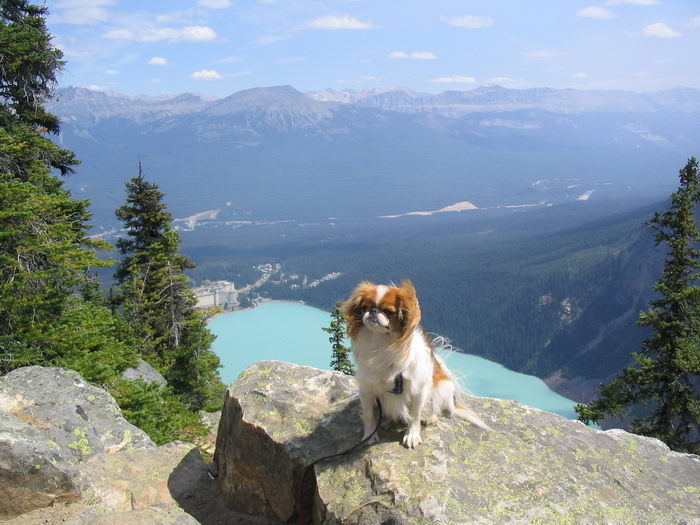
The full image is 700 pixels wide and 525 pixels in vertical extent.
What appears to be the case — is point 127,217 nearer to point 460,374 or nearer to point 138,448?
point 138,448

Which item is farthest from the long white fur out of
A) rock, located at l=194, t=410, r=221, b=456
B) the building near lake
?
the building near lake

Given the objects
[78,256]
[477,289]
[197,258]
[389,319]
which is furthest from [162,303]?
[197,258]

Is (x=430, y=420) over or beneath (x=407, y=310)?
beneath

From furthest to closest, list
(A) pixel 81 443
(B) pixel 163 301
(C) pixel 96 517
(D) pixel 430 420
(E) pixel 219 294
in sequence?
(E) pixel 219 294 → (B) pixel 163 301 → (A) pixel 81 443 → (D) pixel 430 420 → (C) pixel 96 517

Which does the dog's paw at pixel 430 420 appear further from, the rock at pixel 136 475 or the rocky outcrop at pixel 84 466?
the rock at pixel 136 475

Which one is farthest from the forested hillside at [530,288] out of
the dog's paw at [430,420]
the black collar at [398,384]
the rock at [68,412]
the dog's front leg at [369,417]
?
the black collar at [398,384]

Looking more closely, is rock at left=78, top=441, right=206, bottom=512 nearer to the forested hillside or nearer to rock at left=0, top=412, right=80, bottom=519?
rock at left=0, top=412, right=80, bottom=519

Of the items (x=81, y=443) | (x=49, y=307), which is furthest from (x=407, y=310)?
(x=49, y=307)

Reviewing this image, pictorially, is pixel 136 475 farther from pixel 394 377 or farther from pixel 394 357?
pixel 394 357
